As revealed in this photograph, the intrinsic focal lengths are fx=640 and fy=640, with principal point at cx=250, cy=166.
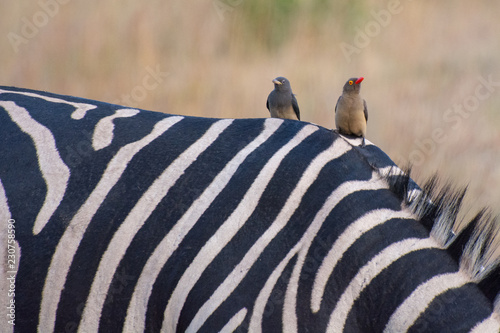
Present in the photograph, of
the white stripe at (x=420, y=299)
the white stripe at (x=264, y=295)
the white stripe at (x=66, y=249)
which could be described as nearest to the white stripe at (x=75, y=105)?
the white stripe at (x=66, y=249)

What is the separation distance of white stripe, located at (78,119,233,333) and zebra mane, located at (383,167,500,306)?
77 centimetres

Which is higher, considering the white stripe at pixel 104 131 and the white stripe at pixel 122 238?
the white stripe at pixel 104 131

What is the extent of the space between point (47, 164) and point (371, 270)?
1.32 m

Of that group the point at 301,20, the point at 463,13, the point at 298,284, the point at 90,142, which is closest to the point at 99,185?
the point at 90,142

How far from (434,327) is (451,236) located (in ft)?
1.04

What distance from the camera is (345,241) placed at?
2057mm

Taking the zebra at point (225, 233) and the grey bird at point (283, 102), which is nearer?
the zebra at point (225, 233)

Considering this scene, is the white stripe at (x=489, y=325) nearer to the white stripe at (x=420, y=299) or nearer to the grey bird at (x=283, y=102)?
the white stripe at (x=420, y=299)

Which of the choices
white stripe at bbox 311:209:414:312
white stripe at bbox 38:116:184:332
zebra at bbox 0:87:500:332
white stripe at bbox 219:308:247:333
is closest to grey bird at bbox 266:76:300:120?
zebra at bbox 0:87:500:332

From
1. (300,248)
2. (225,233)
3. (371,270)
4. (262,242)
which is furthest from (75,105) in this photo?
(371,270)

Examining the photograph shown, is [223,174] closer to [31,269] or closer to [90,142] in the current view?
[90,142]

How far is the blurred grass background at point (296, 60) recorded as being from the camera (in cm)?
634

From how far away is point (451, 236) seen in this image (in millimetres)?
2061

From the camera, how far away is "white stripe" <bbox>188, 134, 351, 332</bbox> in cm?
206
